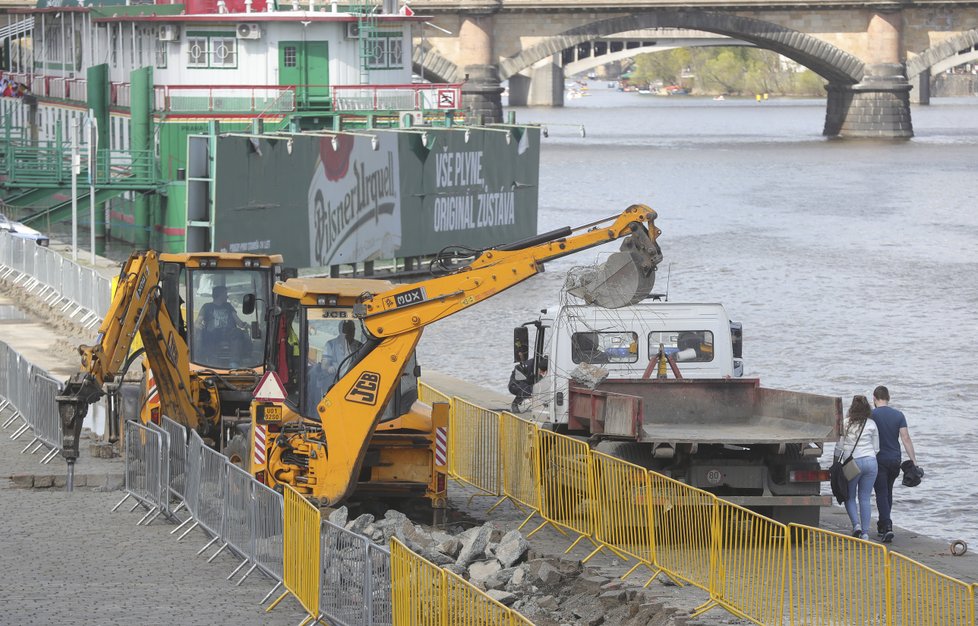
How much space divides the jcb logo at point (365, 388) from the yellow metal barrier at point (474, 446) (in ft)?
10.1

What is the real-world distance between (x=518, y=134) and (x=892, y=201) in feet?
93.8

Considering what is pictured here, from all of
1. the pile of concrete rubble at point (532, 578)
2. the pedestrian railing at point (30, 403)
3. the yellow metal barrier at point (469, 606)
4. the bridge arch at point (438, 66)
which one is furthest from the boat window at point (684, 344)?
the bridge arch at point (438, 66)

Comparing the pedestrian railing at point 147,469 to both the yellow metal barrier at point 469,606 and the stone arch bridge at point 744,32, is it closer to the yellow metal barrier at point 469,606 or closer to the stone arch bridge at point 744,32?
the yellow metal barrier at point 469,606

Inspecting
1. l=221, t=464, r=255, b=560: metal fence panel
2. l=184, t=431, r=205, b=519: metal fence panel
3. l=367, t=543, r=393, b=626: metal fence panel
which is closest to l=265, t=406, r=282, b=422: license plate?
l=184, t=431, r=205, b=519: metal fence panel

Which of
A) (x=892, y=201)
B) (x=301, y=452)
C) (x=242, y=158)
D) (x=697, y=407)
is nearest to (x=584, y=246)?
(x=697, y=407)

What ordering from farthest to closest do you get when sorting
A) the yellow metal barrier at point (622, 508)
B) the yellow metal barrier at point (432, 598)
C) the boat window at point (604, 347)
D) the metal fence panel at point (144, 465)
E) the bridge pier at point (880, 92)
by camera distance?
the bridge pier at point (880, 92), the boat window at point (604, 347), the metal fence panel at point (144, 465), the yellow metal barrier at point (622, 508), the yellow metal barrier at point (432, 598)

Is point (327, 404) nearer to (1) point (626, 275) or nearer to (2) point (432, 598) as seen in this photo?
(1) point (626, 275)

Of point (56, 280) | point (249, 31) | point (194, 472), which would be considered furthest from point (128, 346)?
point (249, 31)

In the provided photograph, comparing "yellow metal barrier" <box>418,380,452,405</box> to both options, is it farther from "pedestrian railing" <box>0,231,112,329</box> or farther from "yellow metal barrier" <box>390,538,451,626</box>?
"yellow metal barrier" <box>390,538,451,626</box>

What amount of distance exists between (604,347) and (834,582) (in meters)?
5.59

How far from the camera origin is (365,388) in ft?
51.9

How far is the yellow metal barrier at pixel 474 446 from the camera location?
1881cm

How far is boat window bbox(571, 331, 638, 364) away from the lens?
18.7 metres

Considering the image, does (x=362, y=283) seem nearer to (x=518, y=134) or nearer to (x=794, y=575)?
(x=794, y=575)
